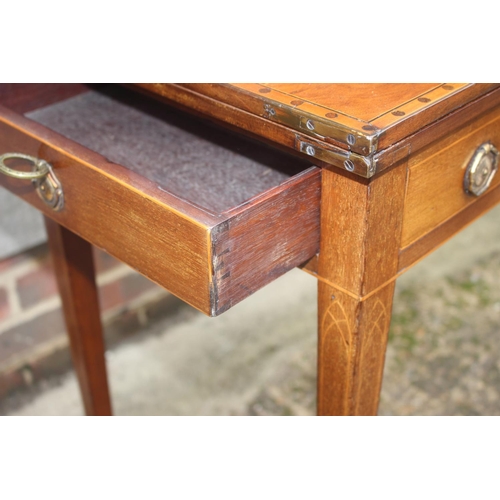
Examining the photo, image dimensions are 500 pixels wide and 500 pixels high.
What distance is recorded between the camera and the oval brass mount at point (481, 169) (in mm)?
707

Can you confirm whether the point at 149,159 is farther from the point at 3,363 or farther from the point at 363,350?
the point at 3,363

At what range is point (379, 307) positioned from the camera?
2.27ft

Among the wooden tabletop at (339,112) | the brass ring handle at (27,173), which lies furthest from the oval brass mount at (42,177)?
the wooden tabletop at (339,112)

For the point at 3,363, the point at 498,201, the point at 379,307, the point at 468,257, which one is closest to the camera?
the point at 379,307

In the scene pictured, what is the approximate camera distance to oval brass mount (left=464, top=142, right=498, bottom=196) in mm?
707

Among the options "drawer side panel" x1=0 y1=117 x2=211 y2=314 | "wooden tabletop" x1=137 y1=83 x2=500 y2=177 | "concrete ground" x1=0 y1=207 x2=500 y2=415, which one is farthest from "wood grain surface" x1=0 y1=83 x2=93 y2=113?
"concrete ground" x1=0 y1=207 x2=500 y2=415

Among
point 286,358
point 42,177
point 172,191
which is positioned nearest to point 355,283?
point 172,191

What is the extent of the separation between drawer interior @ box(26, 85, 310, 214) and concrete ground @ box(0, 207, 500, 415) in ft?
1.97

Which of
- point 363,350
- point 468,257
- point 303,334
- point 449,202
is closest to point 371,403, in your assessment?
point 363,350

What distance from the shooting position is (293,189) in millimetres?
598

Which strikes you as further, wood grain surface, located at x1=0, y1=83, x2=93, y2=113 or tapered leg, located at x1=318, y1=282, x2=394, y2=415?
wood grain surface, located at x1=0, y1=83, x2=93, y2=113

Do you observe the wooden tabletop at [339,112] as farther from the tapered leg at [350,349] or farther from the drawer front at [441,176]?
the tapered leg at [350,349]

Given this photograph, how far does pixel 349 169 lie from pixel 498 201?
1.08 feet

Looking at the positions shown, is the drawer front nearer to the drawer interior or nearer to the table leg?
the table leg
